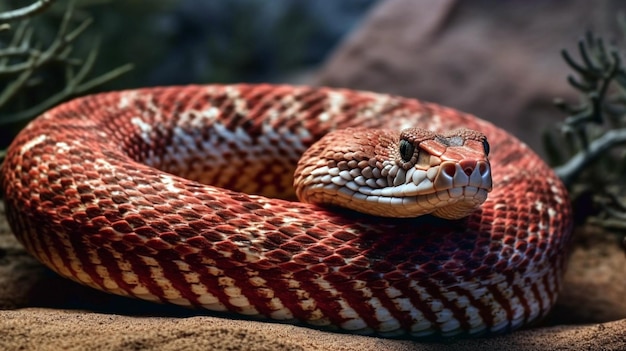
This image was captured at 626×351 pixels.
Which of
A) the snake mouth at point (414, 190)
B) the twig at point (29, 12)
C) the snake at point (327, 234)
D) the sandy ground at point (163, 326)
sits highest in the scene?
the twig at point (29, 12)

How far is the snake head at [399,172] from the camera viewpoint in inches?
129

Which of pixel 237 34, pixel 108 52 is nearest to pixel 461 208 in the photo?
pixel 108 52

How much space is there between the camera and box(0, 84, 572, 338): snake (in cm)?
335

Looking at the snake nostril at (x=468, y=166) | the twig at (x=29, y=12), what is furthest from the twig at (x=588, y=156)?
the twig at (x=29, y=12)

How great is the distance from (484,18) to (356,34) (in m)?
1.57

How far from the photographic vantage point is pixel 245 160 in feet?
17.1

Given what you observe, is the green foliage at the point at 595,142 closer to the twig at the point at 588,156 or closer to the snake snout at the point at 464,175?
the twig at the point at 588,156

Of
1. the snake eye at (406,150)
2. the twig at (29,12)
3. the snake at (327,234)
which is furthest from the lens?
the twig at (29,12)

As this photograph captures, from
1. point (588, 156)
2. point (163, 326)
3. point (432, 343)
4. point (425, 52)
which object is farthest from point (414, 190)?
point (425, 52)

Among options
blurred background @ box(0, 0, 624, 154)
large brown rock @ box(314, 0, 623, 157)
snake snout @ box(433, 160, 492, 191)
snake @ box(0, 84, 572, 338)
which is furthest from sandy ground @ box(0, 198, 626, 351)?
large brown rock @ box(314, 0, 623, 157)

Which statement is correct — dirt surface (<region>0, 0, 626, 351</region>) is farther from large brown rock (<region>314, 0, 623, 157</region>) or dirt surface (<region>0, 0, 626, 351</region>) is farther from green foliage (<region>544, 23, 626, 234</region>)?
green foliage (<region>544, 23, 626, 234</region>)

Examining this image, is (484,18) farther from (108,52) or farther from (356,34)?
(108,52)

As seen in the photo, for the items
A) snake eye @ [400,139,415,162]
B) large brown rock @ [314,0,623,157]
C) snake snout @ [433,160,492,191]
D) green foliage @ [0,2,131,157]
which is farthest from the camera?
large brown rock @ [314,0,623,157]

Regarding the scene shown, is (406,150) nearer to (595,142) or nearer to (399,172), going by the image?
(399,172)
